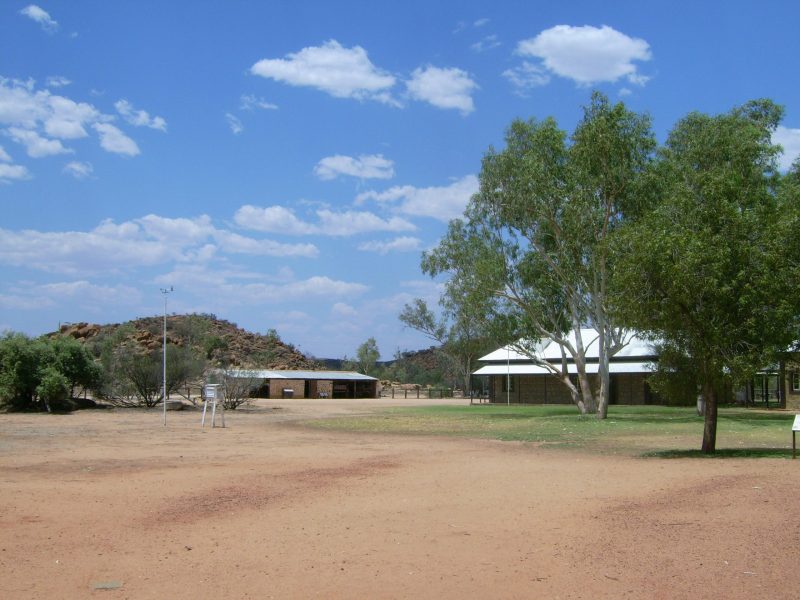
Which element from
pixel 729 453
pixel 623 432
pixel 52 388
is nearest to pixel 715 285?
pixel 729 453

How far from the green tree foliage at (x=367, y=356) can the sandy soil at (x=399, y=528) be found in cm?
10640

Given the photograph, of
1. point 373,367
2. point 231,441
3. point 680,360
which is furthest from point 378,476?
point 373,367

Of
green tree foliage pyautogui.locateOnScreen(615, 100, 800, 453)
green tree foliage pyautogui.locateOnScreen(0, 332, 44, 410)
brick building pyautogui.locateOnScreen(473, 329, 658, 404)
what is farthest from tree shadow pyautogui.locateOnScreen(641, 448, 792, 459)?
green tree foliage pyautogui.locateOnScreen(0, 332, 44, 410)

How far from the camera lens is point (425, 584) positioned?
7711mm

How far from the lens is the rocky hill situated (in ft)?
321

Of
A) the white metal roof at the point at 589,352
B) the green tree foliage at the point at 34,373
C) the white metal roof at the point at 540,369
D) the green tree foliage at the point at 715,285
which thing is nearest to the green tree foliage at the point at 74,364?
the green tree foliage at the point at 34,373

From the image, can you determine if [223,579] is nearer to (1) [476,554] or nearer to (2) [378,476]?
(1) [476,554]

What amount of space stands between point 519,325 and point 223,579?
37.1 m

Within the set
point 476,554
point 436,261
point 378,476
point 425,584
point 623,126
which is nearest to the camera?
→ point 425,584

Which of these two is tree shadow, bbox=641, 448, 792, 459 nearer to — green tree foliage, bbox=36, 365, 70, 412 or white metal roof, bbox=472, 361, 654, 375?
white metal roof, bbox=472, 361, 654, 375

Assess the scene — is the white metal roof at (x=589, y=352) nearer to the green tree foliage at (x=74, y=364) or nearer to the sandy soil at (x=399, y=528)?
the green tree foliage at (x=74, y=364)

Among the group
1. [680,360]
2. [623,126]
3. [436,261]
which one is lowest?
[680,360]

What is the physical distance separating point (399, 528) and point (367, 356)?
115353 mm

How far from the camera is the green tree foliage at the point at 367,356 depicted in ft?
410
